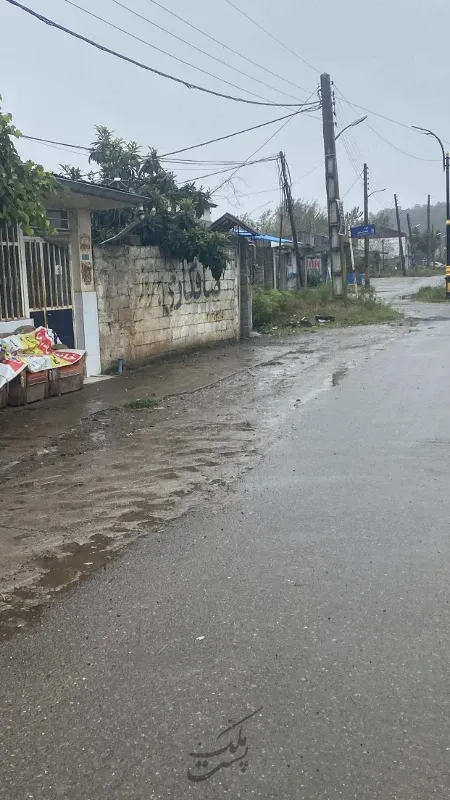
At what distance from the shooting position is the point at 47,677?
3336 millimetres

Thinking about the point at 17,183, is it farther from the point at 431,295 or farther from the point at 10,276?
the point at 431,295

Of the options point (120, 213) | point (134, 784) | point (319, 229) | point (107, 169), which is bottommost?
point (134, 784)

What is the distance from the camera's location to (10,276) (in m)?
11.2

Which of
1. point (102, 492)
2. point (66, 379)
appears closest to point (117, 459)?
point (102, 492)

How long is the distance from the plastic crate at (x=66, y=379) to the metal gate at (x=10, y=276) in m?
1.11

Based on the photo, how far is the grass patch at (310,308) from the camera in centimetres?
2317

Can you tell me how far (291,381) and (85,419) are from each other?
4107 millimetres

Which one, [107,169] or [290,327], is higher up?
[107,169]

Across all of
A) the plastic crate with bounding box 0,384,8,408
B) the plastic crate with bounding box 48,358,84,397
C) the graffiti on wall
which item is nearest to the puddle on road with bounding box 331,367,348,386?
the plastic crate with bounding box 48,358,84,397

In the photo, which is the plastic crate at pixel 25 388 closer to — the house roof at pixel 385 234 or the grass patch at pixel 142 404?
the grass patch at pixel 142 404

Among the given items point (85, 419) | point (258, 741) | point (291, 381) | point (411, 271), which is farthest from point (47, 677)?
point (411, 271)

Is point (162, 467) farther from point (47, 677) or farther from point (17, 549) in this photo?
point (47, 677)

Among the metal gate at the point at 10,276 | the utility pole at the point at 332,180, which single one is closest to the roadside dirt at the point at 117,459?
the metal gate at the point at 10,276

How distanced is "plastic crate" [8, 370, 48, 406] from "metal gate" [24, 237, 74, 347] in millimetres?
1714
